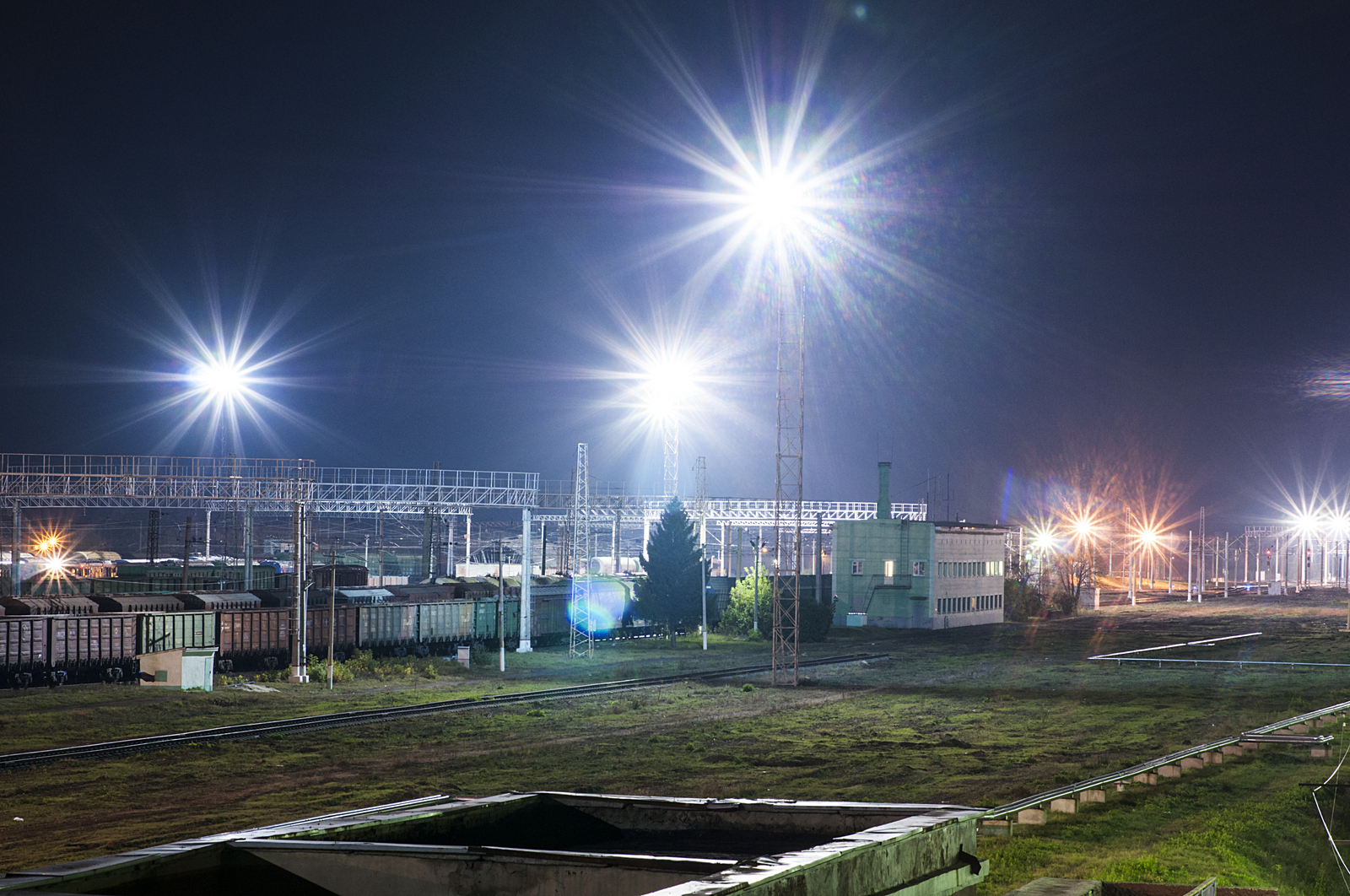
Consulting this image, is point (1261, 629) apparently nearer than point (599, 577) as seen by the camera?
No

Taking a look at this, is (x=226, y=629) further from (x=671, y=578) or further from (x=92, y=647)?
(x=671, y=578)

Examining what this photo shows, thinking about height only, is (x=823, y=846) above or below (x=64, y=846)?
above

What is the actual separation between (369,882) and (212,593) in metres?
50.6

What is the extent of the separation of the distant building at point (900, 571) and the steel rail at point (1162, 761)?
4412cm

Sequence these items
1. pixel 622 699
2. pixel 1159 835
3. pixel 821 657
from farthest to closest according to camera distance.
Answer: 1. pixel 821 657
2. pixel 622 699
3. pixel 1159 835

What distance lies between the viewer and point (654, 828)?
6.64 meters

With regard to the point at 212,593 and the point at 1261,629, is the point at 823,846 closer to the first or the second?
the point at 212,593

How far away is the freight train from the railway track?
21.4 ft

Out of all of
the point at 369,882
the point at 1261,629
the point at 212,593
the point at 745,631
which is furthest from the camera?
the point at 1261,629

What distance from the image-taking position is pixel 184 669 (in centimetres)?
4141

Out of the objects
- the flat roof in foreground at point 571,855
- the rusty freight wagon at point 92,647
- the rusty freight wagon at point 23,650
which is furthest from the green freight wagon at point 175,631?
the flat roof in foreground at point 571,855

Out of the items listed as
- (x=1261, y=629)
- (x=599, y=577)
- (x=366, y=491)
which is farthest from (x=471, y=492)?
(x=1261, y=629)

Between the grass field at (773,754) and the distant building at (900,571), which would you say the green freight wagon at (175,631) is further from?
the distant building at (900,571)

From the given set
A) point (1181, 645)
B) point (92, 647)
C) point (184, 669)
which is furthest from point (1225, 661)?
point (92, 647)
